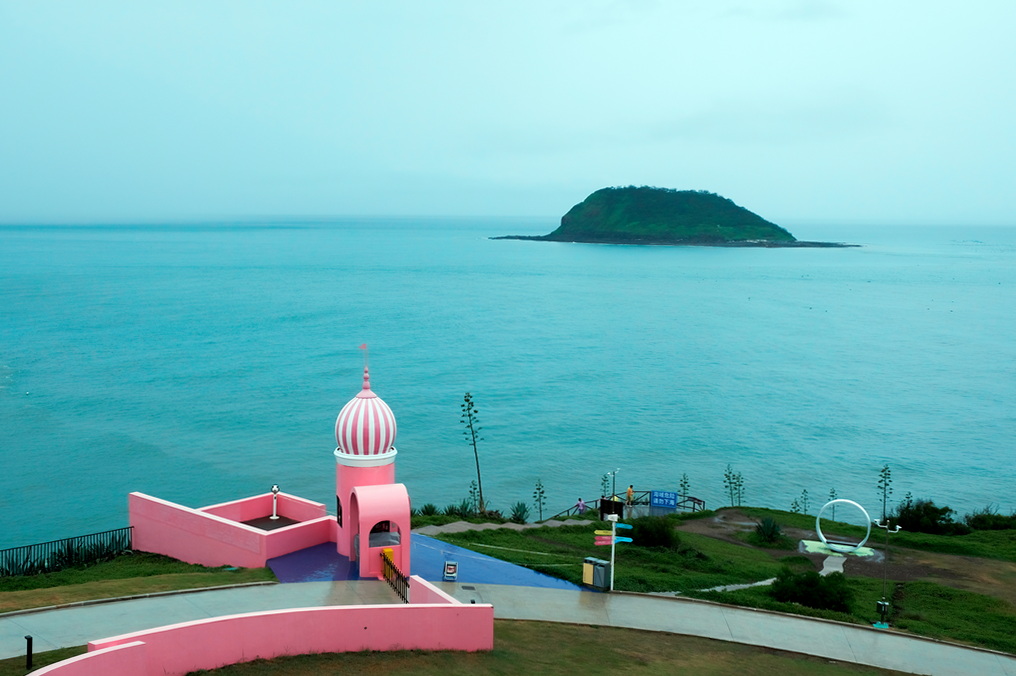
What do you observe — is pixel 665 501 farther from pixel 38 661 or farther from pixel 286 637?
pixel 38 661

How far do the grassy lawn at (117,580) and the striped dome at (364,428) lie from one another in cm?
387

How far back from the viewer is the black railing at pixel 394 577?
64.2 ft

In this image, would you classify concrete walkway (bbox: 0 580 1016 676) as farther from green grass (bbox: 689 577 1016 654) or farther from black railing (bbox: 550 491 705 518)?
black railing (bbox: 550 491 705 518)

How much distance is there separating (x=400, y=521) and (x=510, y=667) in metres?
6.80

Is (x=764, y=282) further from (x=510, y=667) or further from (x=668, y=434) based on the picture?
(x=510, y=667)

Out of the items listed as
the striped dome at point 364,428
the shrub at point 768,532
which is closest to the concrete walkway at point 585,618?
the striped dome at point 364,428

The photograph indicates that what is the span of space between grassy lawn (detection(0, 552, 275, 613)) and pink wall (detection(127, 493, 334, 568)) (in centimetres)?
40

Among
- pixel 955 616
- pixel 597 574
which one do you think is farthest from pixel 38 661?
pixel 955 616

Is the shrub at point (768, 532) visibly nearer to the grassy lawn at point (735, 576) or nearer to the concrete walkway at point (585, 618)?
the grassy lawn at point (735, 576)

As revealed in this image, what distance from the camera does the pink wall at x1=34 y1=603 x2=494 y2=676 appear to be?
13.2 m

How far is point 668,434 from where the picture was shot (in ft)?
200

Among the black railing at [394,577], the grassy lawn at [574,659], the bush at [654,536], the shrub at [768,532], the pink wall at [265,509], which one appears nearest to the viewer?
the grassy lawn at [574,659]

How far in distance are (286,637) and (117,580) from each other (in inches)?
303

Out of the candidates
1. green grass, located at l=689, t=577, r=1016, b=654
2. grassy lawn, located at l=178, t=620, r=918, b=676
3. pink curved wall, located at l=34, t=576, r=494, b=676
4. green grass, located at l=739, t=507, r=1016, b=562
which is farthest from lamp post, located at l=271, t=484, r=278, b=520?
green grass, located at l=739, t=507, r=1016, b=562
